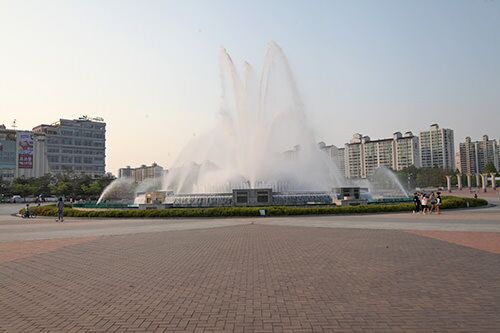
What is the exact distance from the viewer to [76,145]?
474ft

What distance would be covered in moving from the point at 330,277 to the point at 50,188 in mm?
84029

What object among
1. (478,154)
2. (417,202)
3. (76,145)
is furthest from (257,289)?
(478,154)

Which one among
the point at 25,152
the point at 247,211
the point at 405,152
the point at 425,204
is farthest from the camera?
the point at 405,152

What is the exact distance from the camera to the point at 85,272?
8.53m

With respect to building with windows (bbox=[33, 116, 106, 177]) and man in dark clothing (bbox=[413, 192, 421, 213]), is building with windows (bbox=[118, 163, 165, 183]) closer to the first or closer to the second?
building with windows (bbox=[33, 116, 106, 177])

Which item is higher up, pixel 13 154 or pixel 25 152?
pixel 13 154

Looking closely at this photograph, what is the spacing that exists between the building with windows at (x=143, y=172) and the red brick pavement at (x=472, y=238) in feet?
340

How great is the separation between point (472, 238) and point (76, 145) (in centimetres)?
14938

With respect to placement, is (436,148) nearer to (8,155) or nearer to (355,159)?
(355,159)

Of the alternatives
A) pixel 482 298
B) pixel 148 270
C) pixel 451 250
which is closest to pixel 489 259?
pixel 451 250

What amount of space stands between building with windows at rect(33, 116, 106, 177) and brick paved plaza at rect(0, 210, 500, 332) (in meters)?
135

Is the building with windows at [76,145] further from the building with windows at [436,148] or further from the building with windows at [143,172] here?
the building with windows at [436,148]

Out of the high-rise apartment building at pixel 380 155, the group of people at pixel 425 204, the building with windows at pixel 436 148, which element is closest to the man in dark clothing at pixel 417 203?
the group of people at pixel 425 204

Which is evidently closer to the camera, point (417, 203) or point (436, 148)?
point (417, 203)
